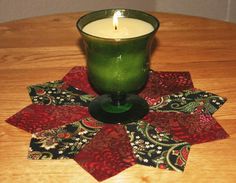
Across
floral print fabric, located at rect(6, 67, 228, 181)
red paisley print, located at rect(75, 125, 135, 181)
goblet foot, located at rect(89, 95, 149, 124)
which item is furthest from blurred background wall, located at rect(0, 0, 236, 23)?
red paisley print, located at rect(75, 125, 135, 181)

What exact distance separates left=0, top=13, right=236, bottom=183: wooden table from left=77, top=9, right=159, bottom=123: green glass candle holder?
15 centimetres

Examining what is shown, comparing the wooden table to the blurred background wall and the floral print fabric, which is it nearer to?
the floral print fabric

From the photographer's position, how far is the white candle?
0.70 m

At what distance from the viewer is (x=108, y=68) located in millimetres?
675

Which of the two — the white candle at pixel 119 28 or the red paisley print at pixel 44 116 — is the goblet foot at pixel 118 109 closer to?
the red paisley print at pixel 44 116

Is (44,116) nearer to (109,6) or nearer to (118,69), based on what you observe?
(118,69)

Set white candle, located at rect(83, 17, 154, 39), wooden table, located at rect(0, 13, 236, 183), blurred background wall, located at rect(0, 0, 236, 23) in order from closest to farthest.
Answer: wooden table, located at rect(0, 13, 236, 183)
white candle, located at rect(83, 17, 154, 39)
blurred background wall, located at rect(0, 0, 236, 23)

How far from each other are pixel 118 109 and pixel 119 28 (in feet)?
0.54

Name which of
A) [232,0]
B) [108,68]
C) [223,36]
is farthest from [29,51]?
[232,0]

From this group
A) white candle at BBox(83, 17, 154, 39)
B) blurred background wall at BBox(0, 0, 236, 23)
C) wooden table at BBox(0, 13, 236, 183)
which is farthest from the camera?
blurred background wall at BBox(0, 0, 236, 23)

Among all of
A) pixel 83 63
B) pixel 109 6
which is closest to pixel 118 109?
pixel 83 63

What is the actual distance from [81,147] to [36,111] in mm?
163

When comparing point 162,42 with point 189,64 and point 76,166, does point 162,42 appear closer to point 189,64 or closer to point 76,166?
point 189,64

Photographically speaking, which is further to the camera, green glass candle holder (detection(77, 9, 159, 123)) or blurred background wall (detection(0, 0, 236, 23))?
blurred background wall (detection(0, 0, 236, 23))
